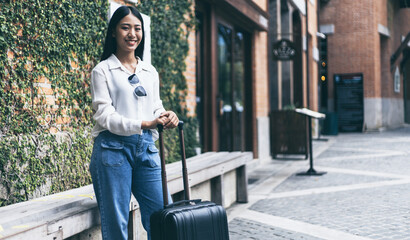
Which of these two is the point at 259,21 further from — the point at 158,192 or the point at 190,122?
the point at 158,192

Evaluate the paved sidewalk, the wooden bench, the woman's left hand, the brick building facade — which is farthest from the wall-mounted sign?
the brick building facade

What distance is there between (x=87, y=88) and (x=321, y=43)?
771 inches

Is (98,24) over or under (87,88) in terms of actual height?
over

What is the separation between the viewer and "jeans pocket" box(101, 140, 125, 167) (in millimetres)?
2699

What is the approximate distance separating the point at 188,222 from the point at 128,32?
3.67 ft

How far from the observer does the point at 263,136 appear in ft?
35.3

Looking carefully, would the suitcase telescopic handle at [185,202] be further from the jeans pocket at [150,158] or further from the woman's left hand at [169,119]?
the woman's left hand at [169,119]

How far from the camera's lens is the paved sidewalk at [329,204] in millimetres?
4570

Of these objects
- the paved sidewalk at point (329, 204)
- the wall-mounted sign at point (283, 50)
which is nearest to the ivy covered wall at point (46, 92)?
the paved sidewalk at point (329, 204)

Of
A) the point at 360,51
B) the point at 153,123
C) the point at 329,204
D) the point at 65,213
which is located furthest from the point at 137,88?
the point at 360,51

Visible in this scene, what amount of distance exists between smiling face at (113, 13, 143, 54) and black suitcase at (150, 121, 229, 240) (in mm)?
532

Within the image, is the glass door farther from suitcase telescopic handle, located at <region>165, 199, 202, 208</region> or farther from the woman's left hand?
the woman's left hand

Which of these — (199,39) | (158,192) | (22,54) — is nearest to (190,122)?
(199,39)

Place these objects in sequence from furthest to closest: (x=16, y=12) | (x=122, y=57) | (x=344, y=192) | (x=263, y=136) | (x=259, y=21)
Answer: (x=263, y=136)
(x=259, y=21)
(x=344, y=192)
(x=16, y=12)
(x=122, y=57)
